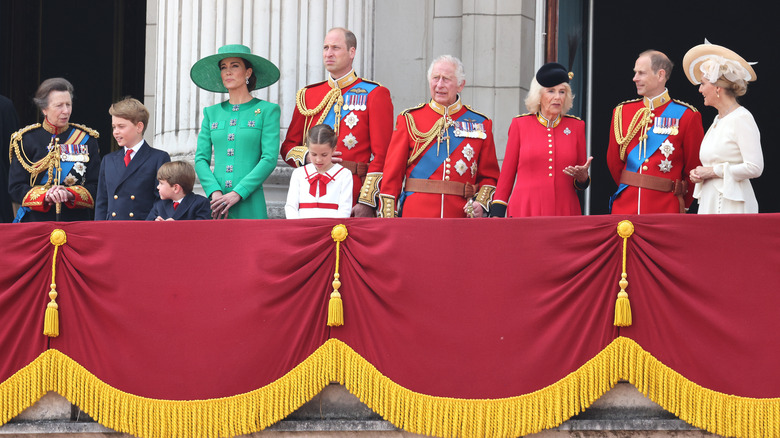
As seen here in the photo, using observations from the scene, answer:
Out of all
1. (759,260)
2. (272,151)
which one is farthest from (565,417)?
(272,151)

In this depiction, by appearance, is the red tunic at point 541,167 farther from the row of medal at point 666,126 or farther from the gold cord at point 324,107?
the gold cord at point 324,107

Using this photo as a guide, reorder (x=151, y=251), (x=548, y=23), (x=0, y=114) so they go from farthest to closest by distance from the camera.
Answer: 1. (x=548, y=23)
2. (x=0, y=114)
3. (x=151, y=251)

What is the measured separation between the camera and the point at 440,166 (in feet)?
25.0

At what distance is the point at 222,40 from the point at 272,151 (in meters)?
1.37

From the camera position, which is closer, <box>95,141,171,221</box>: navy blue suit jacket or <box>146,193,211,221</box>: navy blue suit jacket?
<box>146,193,211,221</box>: navy blue suit jacket

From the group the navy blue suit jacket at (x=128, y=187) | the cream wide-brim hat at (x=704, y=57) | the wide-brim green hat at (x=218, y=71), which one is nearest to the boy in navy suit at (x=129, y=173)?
the navy blue suit jacket at (x=128, y=187)

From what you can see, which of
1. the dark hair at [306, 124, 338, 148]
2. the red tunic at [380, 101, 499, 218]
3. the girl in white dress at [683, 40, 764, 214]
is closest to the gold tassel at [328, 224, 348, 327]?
the dark hair at [306, 124, 338, 148]

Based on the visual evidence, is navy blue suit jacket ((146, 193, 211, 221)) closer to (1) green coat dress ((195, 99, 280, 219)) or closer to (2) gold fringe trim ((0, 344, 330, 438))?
(1) green coat dress ((195, 99, 280, 219))

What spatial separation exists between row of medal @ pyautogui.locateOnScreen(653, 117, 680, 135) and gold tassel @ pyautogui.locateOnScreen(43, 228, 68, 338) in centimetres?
332

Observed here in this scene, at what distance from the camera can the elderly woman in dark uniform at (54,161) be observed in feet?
25.7

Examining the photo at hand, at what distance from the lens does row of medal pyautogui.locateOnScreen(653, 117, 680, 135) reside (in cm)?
748

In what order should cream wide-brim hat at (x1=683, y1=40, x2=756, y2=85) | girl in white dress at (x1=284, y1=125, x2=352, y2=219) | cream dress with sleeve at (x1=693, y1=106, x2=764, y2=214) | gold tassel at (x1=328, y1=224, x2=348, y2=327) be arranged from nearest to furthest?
gold tassel at (x1=328, y1=224, x2=348, y2=327)
cream dress with sleeve at (x1=693, y1=106, x2=764, y2=214)
cream wide-brim hat at (x1=683, y1=40, x2=756, y2=85)
girl in white dress at (x1=284, y1=125, x2=352, y2=219)

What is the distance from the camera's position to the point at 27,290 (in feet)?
21.9

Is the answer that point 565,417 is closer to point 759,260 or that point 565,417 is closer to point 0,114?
point 759,260
